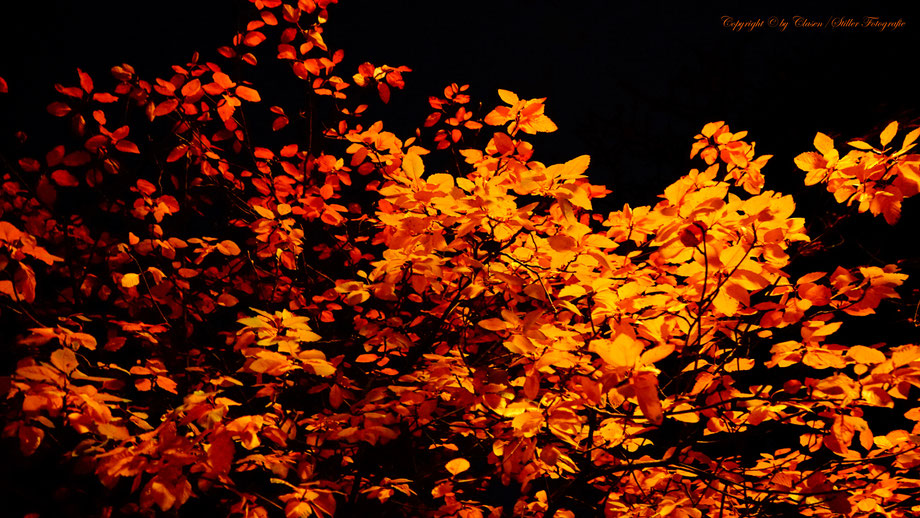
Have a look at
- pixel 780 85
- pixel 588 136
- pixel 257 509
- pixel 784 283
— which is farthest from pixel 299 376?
pixel 780 85

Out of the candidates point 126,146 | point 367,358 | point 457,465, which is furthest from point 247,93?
point 457,465

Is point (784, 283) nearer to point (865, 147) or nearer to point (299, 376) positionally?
point (865, 147)

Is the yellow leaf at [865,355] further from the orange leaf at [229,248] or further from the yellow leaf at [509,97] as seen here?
the orange leaf at [229,248]

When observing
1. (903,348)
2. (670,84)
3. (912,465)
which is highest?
(670,84)

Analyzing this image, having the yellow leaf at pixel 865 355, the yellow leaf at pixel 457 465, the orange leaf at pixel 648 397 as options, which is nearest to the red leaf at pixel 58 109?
the yellow leaf at pixel 457 465

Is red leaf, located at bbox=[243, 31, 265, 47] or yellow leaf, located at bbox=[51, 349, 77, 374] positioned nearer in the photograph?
yellow leaf, located at bbox=[51, 349, 77, 374]

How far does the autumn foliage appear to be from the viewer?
1.96m

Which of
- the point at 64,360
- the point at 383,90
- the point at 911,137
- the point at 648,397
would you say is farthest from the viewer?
the point at 383,90

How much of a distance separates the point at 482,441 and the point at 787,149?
672 centimetres

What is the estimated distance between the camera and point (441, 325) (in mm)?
3457

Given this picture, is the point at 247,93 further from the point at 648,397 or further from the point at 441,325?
the point at 648,397

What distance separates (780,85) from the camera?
8.31 metres

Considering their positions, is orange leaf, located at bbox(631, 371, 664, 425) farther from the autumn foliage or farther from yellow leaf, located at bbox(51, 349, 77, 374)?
yellow leaf, located at bbox(51, 349, 77, 374)

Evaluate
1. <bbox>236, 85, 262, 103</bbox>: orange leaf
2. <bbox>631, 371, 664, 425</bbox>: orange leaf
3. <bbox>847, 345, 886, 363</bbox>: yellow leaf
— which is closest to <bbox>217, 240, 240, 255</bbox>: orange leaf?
<bbox>236, 85, 262, 103</bbox>: orange leaf
